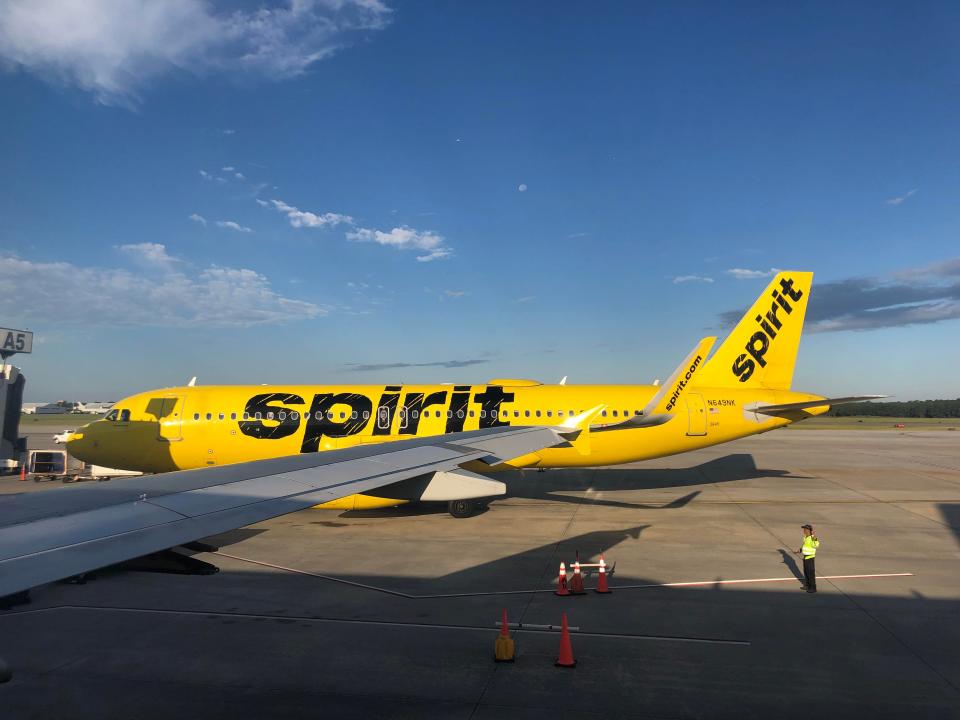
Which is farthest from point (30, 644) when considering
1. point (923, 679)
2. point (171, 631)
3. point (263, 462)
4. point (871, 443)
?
point (871, 443)

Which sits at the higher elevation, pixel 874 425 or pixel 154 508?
pixel 154 508

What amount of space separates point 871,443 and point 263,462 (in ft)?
174

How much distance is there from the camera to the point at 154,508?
14.2 feet

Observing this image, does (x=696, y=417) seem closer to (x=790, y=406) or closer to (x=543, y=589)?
(x=790, y=406)

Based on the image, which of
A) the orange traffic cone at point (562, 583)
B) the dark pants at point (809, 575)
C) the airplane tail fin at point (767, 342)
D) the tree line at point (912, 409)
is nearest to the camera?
the orange traffic cone at point (562, 583)

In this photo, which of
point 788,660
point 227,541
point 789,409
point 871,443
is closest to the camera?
point 788,660

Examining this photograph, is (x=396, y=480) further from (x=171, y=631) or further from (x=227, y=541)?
(x=227, y=541)

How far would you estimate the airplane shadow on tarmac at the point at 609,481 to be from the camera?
64.5 ft

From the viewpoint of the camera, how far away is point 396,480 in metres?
6.34

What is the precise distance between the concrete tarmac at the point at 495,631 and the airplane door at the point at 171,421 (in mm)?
6051

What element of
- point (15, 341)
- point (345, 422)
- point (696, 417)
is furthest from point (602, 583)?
point (15, 341)

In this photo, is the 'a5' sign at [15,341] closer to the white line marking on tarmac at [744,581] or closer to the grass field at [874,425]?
the white line marking on tarmac at [744,581]

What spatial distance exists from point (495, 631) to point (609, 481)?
1810 cm

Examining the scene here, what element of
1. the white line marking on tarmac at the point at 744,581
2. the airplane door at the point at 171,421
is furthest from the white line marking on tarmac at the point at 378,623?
the airplane door at the point at 171,421
